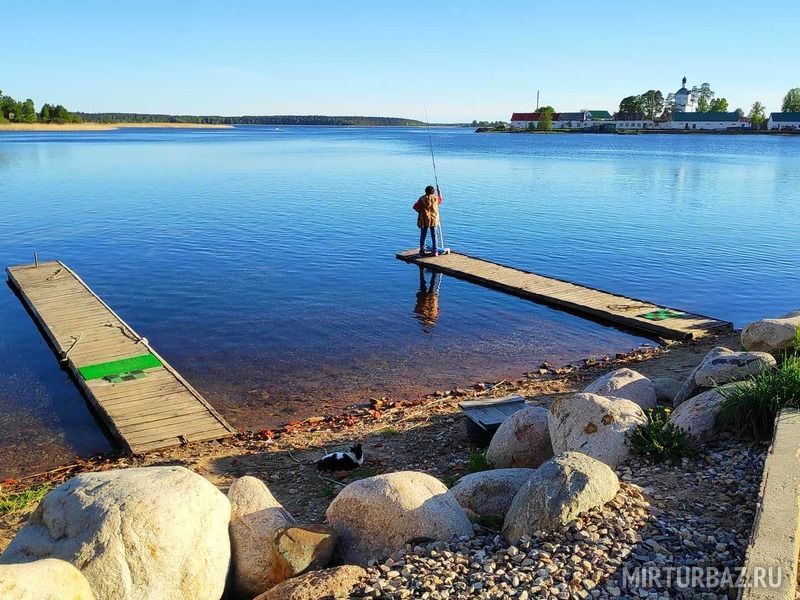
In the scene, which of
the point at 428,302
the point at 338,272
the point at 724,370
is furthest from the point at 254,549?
the point at 338,272

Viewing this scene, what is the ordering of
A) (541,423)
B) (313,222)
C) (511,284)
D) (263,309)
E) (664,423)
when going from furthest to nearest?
1. (313,222)
2. (511,284)
3. (263,309)
4. (541,423)
5. (664,423)

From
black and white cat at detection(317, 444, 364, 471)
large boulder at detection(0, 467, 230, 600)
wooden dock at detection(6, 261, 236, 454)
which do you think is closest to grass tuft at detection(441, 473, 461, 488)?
black and white cat at detection(317, 444, 364, 471)

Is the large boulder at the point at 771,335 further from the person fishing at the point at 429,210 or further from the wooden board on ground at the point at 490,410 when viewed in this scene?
the person fishing at the point at 429,210

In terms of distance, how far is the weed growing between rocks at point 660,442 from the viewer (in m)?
6.20

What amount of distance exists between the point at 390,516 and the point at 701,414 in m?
3.34

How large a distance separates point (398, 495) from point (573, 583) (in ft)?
5.12

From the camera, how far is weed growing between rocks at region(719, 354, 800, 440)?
20.7 ft

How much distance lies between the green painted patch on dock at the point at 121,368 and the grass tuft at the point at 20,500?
11.4 feet

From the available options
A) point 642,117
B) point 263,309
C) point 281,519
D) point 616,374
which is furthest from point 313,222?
point 642,117

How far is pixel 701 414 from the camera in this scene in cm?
664

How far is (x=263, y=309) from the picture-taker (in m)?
16.6

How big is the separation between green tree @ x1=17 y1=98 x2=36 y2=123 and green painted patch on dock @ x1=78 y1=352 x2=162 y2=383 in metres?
159

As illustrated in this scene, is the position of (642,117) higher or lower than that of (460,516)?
higher

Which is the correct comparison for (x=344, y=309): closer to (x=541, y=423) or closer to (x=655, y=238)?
(x=541, y=423)
